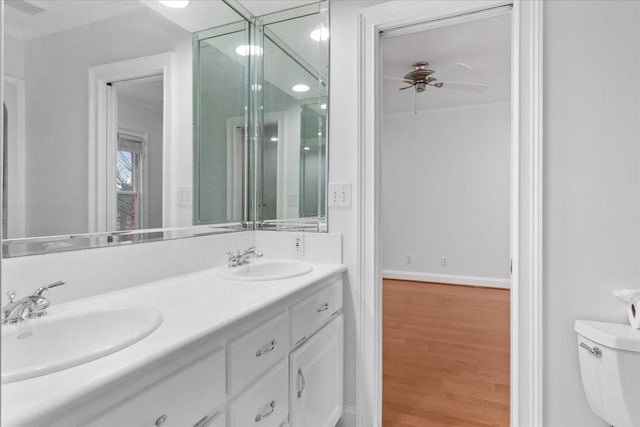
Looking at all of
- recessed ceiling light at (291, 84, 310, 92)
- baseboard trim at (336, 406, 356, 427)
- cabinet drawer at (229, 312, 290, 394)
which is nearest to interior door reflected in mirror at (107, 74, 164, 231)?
cabinet drawer at (229, 312, 290, 394)

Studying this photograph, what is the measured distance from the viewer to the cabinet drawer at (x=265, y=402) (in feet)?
3.51

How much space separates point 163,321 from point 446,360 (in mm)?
2259

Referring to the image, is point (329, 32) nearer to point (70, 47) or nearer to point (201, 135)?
point (201, 135)

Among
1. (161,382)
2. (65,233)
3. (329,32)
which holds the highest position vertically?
(329,32)

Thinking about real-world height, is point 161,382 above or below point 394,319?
above

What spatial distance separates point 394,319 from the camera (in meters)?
3.49

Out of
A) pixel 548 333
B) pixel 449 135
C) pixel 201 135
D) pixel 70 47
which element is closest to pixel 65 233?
pixel 70 47

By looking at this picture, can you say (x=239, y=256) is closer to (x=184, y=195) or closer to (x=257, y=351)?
(x=184, y=195)

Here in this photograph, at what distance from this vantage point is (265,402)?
1188mm

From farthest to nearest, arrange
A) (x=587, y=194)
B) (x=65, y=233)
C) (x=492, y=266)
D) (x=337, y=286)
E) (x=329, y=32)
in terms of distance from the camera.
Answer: (x=492, y=266)
(x=329, y=32)
(x=337, y=286)
(x=587, y=194)
(x=65, y=233)

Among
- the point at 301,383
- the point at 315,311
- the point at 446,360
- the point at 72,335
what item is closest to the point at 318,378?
the point at 301,383

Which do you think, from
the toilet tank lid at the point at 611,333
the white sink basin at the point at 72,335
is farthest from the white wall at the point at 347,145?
the white sink basin at the point at 72,335

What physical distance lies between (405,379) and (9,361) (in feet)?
6.93

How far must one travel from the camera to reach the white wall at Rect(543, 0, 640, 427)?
1420 mm
